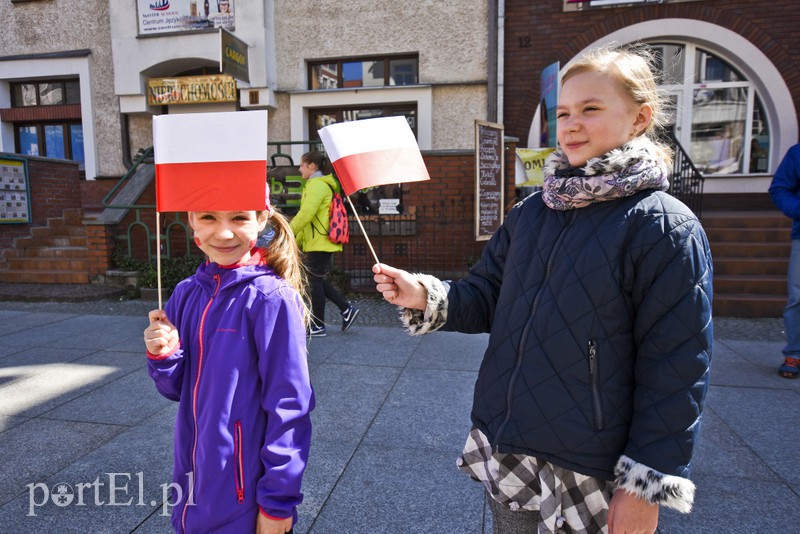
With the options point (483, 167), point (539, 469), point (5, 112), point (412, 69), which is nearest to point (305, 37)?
point (412, 69)

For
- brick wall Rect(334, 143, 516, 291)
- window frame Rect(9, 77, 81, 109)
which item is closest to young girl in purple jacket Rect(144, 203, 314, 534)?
brick wall Rect(334, 143, 516, 291)

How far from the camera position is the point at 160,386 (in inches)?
65.9

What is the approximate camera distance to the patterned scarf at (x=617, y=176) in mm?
1349

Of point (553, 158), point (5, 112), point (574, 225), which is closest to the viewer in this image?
point (574, 225)

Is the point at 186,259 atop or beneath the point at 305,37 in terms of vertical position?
beneath

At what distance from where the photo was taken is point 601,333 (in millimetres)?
1339

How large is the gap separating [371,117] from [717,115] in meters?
5.78

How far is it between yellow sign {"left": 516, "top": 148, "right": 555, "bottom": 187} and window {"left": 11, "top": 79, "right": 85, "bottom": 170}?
8388 mm

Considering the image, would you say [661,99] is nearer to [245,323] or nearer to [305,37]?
[245,323]

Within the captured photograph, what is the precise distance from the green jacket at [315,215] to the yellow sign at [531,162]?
12.7ft

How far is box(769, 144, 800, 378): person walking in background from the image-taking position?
4.29 meters

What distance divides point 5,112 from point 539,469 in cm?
1260

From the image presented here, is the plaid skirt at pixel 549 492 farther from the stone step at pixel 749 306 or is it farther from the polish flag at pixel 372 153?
the stone step at pixel 749 306

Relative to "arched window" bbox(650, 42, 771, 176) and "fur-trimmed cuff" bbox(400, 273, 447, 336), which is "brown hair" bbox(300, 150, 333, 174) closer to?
"fur-trimmed cuff" bbox(400, 273, 447, 336)
